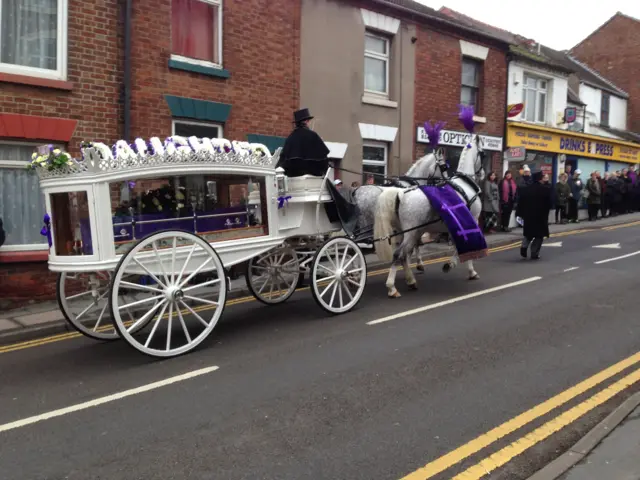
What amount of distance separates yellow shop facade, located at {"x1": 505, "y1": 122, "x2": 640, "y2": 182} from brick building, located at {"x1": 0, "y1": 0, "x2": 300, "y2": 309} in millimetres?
9873

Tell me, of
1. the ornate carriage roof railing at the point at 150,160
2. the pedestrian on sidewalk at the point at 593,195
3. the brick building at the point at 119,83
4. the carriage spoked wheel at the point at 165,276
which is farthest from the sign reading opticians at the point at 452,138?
the carriage spoked wheel at the point at 165,276

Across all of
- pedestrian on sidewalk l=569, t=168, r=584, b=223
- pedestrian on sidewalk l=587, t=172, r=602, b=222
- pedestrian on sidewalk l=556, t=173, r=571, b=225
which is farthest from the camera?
pedestrian on sidewalk l=587, t=172, r=602, b=222

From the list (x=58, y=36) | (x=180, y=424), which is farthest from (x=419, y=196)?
(x=58, y=36)

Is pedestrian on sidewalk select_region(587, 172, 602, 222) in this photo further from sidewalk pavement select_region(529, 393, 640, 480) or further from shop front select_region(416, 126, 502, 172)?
sidewalk pavement select_region(529, 393, 640, 480)

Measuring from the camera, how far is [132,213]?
5.76 m

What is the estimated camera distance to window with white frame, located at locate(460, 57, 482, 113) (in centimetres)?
1700

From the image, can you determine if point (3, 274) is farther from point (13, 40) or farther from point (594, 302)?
point (594, 302)

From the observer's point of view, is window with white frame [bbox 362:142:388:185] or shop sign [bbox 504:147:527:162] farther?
shop sign [bbox 504:147:527:162]

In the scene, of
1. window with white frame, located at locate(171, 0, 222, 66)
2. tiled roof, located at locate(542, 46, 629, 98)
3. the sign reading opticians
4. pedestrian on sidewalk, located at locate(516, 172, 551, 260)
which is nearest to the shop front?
the sign reading opticians

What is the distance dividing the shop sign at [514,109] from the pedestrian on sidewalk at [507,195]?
279 centimetres

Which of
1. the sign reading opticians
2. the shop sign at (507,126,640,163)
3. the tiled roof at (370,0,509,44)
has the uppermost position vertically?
the tiled roof at (370,0,509,44)

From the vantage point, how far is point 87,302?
22.3 ft

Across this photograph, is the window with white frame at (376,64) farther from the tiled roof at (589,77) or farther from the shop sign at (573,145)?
the tiled roof at (589,77)

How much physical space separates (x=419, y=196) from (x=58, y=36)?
6.56 meters
